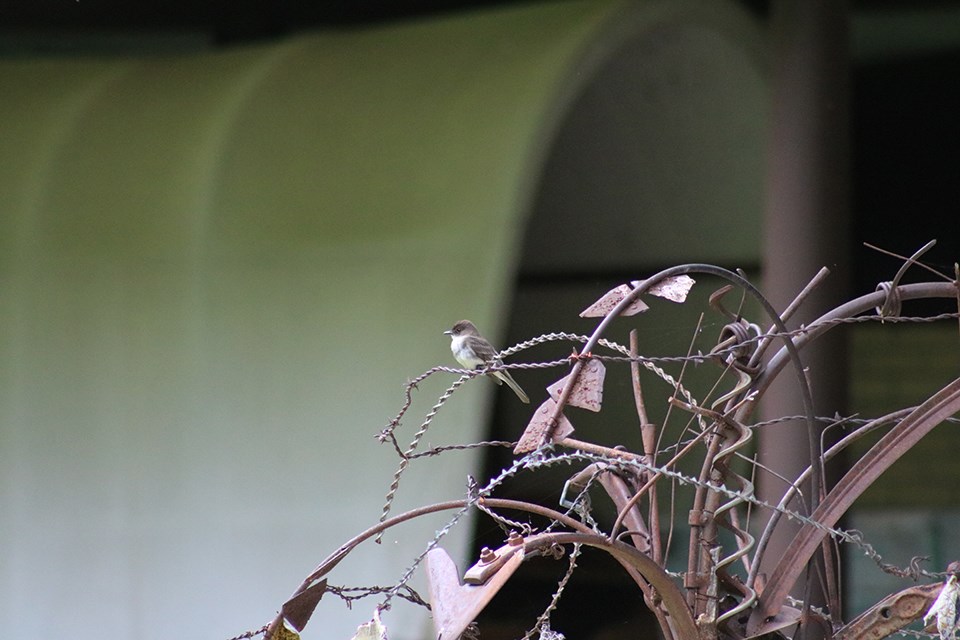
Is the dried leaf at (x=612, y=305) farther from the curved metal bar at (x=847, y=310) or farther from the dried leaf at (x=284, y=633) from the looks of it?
the dried leaf at (x=284, y=633)

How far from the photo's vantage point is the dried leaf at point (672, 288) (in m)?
1.09

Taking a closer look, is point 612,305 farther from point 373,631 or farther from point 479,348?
point 479,348

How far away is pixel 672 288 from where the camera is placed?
111 cm

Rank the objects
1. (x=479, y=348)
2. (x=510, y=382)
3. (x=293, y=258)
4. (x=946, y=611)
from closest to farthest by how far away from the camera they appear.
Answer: (x=946, y=611)
(x=510, y=382)
(x=479, y=348)
(x=293, y=258)

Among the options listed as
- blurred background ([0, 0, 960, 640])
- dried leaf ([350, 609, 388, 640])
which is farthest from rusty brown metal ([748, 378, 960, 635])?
blurred background ([0, 0, 960, 640])

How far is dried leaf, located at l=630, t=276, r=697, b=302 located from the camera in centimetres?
109

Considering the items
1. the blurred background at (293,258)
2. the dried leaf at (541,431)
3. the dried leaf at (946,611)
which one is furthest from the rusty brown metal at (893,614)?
the blurred background at (293,258)

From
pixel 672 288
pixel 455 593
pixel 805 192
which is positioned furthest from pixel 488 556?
pixel 805 192

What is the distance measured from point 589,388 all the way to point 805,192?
108 inches

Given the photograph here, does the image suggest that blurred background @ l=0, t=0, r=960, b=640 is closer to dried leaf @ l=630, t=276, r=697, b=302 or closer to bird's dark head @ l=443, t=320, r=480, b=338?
bird's dark head @ l=443, t=320, r=480, b=338

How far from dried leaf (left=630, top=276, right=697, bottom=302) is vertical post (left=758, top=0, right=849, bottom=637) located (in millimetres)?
2041

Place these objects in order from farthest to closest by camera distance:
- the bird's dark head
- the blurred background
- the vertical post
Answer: the blurred background < the vertical post < the bird's dark head

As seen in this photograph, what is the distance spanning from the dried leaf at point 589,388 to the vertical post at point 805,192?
215 cm

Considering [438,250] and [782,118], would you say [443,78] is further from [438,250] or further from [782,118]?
[782,118]
